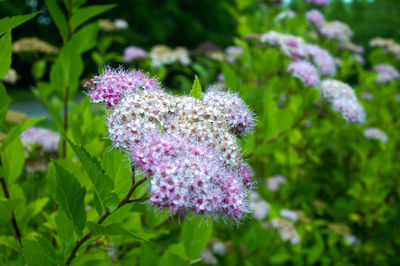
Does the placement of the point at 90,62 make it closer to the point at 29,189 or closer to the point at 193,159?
the point at 29,189

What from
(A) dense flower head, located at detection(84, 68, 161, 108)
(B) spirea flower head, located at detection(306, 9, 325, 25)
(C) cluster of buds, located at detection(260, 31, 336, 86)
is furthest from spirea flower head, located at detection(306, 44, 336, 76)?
(A) dense flower head, located at detection(84, 68, 161, 108)

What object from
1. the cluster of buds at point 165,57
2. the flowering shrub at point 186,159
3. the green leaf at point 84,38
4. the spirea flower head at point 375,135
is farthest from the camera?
the cluster of buds at point 165,57

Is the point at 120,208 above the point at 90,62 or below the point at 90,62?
below

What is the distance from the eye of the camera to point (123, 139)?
0.83 m

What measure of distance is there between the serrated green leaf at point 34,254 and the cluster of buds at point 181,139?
0.85 ft

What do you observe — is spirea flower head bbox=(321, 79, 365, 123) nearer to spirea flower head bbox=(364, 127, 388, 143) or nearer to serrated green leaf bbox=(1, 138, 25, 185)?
spirea flower head bbox=(364, 127, 388, 143)

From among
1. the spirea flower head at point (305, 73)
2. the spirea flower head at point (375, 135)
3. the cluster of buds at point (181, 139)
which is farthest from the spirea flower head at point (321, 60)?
the cluster of buds at point (181, 139)

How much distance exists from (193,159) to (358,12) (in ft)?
19.9

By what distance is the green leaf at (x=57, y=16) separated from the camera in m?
1.25

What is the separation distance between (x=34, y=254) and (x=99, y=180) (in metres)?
0.21

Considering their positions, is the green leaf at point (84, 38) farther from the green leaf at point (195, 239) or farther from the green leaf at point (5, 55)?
the green leaf at point (195, 239)

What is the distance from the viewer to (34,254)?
0.74 meters

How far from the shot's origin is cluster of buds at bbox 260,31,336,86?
6.17ft

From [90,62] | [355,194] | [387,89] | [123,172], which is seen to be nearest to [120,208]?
[123,172]
